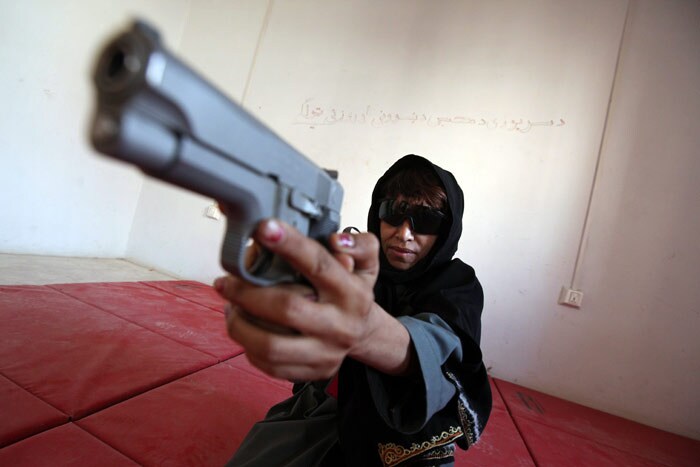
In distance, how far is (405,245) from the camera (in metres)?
0.91

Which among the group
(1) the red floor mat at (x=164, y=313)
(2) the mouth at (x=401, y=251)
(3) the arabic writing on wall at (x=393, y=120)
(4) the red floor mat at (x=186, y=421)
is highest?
(3) the arabic writing on wall at (x=393, y=120)

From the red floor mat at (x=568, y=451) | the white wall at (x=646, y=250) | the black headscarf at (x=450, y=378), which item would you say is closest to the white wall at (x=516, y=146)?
the white wall at (x=646, y=250)

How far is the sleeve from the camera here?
0.56m

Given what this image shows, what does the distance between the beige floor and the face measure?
194 centimetres

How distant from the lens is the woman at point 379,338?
40cm

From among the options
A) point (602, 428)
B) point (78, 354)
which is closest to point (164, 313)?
point (78, 354)

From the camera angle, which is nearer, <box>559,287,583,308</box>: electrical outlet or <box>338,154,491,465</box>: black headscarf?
<box>338,154,491,465</box>: black headscarf

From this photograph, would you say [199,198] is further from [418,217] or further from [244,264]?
[244,264]

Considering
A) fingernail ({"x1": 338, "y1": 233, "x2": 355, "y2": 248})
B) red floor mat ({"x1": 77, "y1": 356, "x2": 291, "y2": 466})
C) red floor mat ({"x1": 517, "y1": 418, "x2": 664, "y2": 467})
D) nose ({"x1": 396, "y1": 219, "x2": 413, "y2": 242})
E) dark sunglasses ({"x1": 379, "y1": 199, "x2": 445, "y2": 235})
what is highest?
dark sunglasses ({"x1": 379, "y1": 199, "x2": 445, "y2": 235})

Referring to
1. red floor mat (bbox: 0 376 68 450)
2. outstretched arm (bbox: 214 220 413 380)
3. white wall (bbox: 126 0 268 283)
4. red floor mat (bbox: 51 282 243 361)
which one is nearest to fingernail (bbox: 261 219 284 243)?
outstretched arm (bbox: 214 220 413 380)

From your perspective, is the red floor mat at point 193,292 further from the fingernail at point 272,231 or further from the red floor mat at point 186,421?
the fingernail at point 272,231

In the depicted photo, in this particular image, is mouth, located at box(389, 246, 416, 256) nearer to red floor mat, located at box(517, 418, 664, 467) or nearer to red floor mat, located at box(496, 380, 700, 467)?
red floor mat, located at box(517, 418, 664, 467)

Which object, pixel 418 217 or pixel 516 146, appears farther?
pixel 516 146

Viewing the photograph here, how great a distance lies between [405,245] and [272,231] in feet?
1.96
